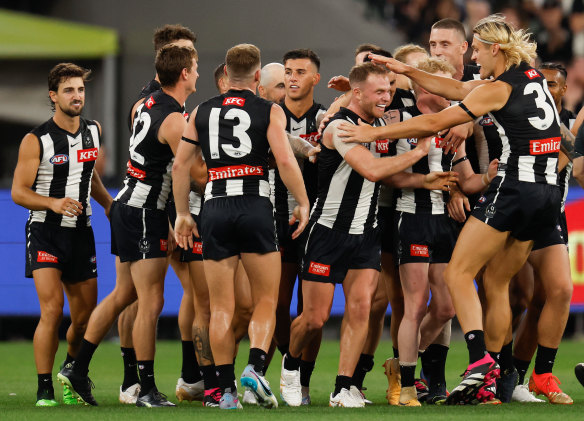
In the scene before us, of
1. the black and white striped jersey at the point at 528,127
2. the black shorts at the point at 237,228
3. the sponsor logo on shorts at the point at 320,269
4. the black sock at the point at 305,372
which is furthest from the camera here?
the black sock at the point at 305,372

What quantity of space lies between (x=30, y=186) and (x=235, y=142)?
184 centimetres

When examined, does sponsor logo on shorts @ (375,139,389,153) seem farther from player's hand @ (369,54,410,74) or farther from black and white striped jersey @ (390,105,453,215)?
player's hand @ (369,54,410,74)

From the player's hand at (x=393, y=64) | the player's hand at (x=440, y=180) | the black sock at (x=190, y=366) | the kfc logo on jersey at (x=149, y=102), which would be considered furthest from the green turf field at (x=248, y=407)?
the player's hand at (x=393, y=64)

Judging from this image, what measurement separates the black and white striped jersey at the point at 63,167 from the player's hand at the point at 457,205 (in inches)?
108

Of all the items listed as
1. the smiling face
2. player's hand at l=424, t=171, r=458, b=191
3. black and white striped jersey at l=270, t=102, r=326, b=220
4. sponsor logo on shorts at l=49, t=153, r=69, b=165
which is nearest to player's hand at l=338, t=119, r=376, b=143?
player's hand at l=424, t=171, r=458, b=191

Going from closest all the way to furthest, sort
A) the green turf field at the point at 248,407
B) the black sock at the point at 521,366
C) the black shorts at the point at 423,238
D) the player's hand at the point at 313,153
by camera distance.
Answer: the green turf field at the point at 248,407
the player's hand at the point at 313,153
the black shorts at the point at 423,238
the black sock at the point at 521,366

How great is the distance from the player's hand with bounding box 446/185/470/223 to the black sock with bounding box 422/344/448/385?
3.16 feet

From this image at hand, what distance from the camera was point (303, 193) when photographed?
724 centimetres

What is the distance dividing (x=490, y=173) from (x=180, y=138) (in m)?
2.22

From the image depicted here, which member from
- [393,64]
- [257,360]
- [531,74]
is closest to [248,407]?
[257,360]

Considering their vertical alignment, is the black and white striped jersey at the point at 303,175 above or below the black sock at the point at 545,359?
above

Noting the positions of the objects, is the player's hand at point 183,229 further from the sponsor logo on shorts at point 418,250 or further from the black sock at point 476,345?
the black sock at point 476,345

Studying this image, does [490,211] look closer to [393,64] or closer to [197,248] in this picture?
[393,64]

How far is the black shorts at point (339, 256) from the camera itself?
762 cm
